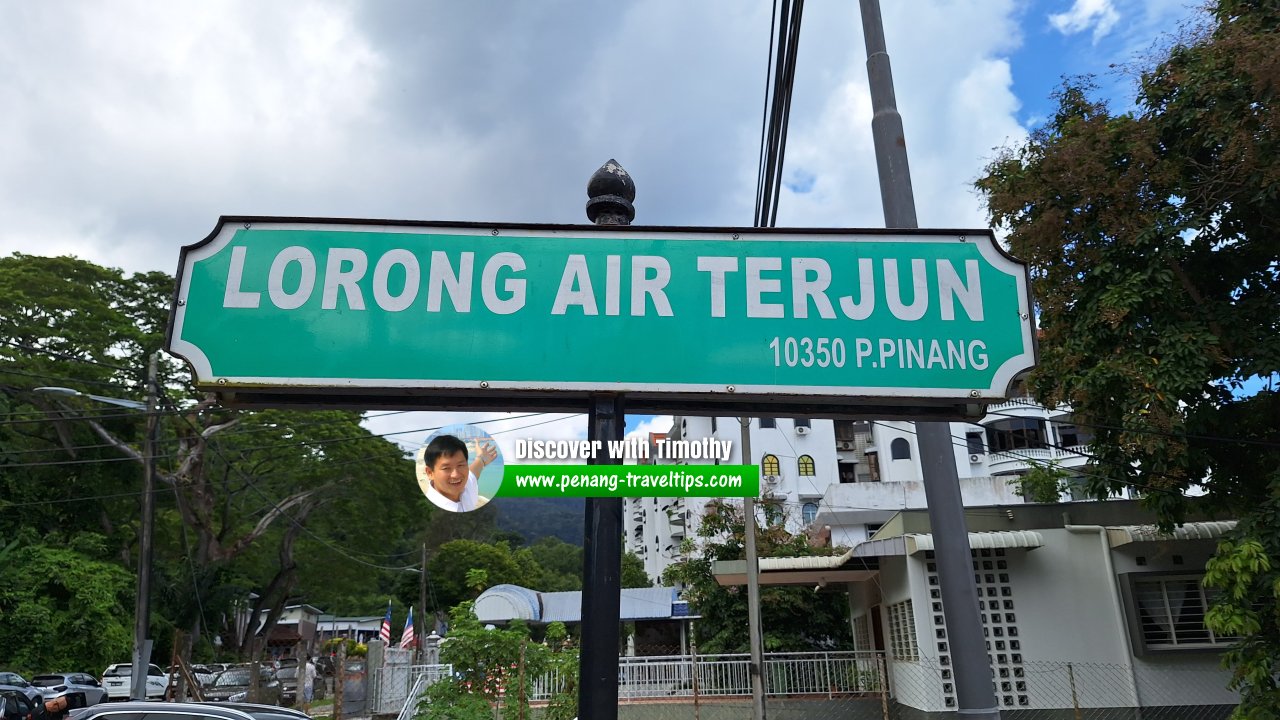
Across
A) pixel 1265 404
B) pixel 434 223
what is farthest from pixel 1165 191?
pixel 434 223

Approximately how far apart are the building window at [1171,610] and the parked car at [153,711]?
514 inches

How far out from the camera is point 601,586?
2504 mm

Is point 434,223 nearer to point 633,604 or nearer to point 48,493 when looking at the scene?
point 633,604

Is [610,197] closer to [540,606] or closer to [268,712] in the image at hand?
[268,712]

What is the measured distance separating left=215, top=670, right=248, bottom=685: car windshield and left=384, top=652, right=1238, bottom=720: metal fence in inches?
398

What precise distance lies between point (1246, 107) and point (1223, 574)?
17.9 ft

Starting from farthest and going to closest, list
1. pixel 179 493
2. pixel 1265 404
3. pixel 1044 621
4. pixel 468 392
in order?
Answer: pixel 179 493
pixel 1044 621
pixel 1265 404
pixel 468 392

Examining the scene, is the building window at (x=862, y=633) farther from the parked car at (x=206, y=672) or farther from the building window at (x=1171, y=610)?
the parked car at (x=206, y=672)

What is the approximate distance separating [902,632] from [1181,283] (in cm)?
758

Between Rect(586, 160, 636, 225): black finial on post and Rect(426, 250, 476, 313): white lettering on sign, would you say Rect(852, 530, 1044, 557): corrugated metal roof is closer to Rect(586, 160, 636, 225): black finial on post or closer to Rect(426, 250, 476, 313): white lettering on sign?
Rect(586, 160, 636, 225): black finial on post

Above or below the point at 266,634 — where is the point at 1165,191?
above

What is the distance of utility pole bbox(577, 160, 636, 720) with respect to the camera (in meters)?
2.39

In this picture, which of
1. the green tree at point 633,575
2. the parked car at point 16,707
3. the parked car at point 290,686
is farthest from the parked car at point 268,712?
the green tree at point 633,575

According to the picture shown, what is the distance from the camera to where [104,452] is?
97.4 ft
